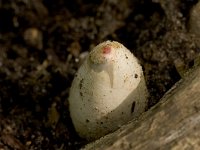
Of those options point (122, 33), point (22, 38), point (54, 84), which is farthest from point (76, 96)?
point (22, 38)

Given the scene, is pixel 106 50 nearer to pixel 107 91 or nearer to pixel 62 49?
pixel 107 91

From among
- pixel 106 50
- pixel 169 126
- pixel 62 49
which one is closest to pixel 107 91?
pixel 106 50

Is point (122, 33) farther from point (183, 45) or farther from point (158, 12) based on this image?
point (183, 45)

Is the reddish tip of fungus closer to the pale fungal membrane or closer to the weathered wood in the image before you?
the pale fungal membrane

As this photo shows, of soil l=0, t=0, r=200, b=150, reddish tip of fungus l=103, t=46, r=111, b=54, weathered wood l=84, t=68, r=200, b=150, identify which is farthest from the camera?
soil l=0, t=0, r=200, b=150

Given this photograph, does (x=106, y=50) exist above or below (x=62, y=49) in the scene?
Answer: below

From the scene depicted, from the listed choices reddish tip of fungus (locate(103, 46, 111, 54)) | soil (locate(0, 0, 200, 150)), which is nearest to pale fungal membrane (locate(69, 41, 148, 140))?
reddish tip of fungus (locate(103, 46, 111, 54))
